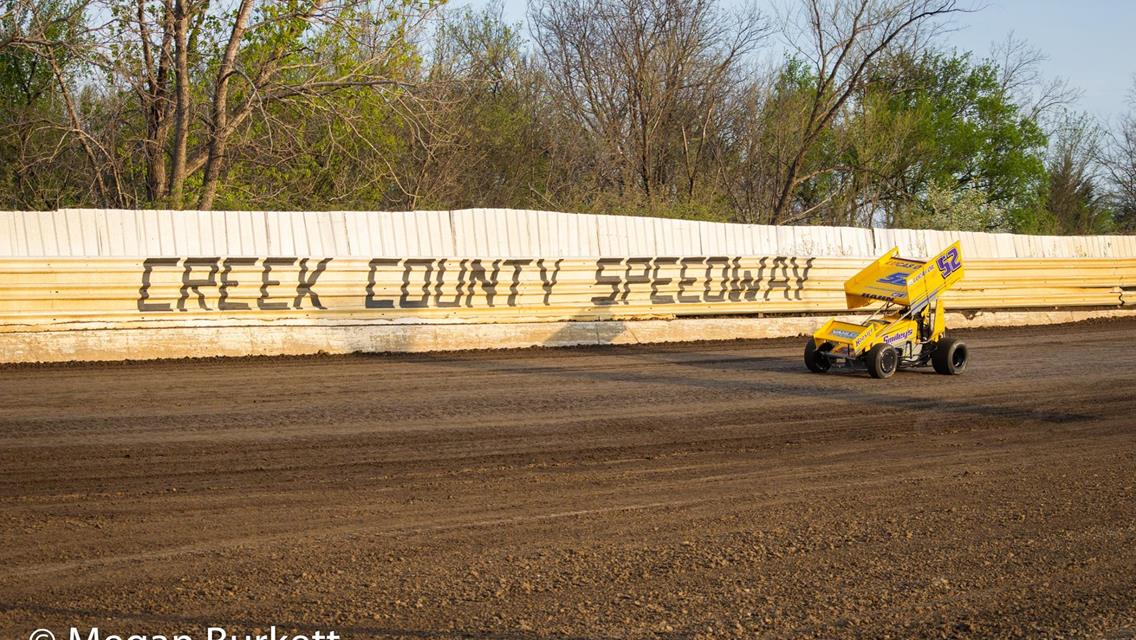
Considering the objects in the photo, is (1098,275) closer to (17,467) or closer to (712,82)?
(712,82)


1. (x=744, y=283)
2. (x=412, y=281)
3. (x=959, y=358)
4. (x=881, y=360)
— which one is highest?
(x=412, y=281)

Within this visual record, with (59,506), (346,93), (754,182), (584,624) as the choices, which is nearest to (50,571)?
(59,506)

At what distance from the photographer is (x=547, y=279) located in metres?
17.4

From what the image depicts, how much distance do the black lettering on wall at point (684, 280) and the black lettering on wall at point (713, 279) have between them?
0.19 m

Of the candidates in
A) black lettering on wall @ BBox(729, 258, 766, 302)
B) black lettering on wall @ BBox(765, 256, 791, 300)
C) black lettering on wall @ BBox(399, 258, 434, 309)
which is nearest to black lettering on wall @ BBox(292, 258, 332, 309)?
black lettering on wall @ BBox(399, 258, 434, 309)

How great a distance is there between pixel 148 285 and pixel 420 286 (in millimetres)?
3813

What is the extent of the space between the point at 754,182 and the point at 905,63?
6.32m

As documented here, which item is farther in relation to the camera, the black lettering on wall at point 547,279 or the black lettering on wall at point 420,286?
the black lettering on wall at point 547,279

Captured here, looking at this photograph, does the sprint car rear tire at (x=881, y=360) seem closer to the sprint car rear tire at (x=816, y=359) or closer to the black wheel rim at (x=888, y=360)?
the black wheel rim at (x=888, y=360)

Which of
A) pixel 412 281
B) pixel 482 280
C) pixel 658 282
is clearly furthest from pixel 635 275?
pixel 412 281

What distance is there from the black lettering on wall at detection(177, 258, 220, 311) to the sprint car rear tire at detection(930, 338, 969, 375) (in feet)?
31.2

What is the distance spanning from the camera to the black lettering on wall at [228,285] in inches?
586

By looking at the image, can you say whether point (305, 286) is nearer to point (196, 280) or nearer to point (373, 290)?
point (373, 290)

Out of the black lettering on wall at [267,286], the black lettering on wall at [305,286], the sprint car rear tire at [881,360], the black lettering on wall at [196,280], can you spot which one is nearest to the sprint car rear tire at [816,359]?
the sprint car rear tire at [881,360]
